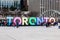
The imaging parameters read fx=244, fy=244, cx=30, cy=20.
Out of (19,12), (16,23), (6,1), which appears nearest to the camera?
(16,23)

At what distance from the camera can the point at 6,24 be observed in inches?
1921

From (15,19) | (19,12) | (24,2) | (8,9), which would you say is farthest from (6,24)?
(24,2)

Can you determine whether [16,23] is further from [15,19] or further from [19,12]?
[19,12]

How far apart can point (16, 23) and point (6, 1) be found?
64.5 m

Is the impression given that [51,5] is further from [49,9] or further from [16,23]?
[16,23]

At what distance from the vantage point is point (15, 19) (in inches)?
1917

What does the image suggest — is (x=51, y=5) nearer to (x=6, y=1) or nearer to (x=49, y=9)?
(x=49, y=9)

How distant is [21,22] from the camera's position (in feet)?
160

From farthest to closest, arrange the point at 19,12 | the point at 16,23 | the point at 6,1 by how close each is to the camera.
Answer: the point at 6,1 < the point at 19,12 < the point at 16,23

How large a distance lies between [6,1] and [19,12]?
1229cm

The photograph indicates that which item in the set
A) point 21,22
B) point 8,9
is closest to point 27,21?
point 21,22

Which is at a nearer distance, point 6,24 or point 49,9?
point 6,24

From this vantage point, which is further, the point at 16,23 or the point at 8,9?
the point at 8,9

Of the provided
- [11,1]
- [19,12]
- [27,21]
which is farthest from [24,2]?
[27,21]
